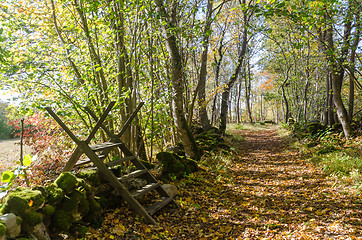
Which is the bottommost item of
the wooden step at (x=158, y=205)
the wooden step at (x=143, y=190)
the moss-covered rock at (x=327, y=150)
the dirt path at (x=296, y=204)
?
the dirt path at (x=296, y=204)

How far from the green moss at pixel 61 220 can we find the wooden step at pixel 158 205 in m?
1.49

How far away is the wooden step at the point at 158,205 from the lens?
4.30 m

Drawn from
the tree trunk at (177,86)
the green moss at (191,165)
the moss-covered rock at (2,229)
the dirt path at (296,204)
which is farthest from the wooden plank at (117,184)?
the tree trunk at (177,86)

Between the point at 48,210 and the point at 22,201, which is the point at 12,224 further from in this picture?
the point at 48,210

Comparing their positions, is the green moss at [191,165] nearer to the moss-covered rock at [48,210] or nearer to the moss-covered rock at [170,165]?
the moss-covered rock at [170,165]

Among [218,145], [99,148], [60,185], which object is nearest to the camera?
[60,185]

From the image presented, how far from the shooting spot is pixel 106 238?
3412mm

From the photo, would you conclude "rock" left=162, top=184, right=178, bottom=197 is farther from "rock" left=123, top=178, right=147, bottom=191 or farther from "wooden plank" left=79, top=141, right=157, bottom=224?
"wooden plank" left=79, top=141, right=157, bottom=224

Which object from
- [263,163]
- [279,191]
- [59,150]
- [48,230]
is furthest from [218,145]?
[48,230]

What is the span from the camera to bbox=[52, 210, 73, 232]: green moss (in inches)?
120

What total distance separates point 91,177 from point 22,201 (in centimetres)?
146

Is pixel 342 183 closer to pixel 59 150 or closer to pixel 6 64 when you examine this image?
pixel 59 150

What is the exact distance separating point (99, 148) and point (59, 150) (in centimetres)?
227

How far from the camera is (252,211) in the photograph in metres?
4.93
